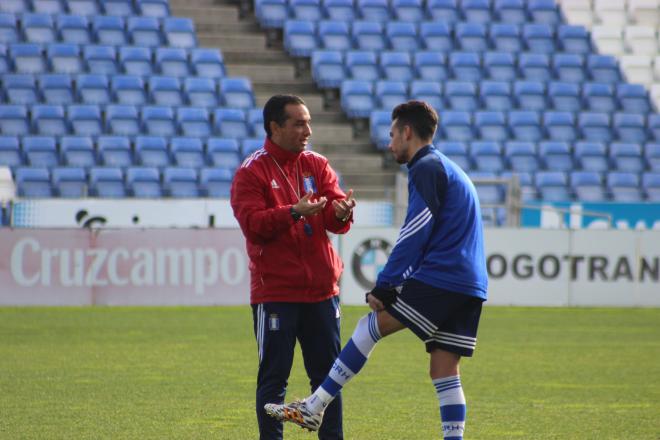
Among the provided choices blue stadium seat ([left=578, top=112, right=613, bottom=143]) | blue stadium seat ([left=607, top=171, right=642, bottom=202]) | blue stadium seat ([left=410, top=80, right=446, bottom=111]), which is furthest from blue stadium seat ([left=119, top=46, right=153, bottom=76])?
blue stadium seat ([left=607, top=171, right=642, bottom=202])

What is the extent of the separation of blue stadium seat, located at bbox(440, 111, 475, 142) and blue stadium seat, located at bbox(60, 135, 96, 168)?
7.67m

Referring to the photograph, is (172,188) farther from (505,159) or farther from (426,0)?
(426,0)

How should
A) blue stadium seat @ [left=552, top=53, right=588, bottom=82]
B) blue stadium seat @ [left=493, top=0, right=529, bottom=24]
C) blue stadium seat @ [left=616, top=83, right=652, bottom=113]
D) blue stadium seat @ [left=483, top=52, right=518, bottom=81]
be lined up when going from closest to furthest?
blue stadium seat @ [left=483, top=52, right=518, bottom=81], blue stadium seat @ [left=616, top=83, right=652, bottom=113], blue stadium seat @ [left=552, top=53, right=588, bottom=82], blue stadium seat @ [left=493, top=0, right=529, bottom=24]

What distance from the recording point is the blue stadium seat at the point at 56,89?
22.9 meters

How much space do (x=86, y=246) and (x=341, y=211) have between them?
1197 cm

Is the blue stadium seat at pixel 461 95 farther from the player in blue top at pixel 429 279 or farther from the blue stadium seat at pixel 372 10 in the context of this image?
the player in blue top at pixel 429 279

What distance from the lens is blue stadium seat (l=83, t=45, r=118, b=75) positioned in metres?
23.8

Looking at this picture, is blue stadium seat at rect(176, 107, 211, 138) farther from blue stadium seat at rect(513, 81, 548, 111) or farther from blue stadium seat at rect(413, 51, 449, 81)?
blue stadium seat at rect(513, 81, 548, 111)

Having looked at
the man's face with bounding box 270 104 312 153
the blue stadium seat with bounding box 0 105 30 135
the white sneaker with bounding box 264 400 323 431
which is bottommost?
the white sneaker with bounding box 264 400 323 431

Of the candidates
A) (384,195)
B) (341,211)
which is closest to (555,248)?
(384,195)

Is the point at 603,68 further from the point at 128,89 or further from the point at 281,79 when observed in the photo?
the point at 128,89

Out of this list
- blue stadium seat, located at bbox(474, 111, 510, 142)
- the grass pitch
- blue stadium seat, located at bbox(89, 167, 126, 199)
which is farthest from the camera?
blue stadium seat, located at bbox(474, 111, 510, 142)

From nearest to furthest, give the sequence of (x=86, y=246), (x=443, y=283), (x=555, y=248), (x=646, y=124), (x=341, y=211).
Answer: (x=443, y=283) < (x=341, y=211) < (x=86, y=246) < (x=555, y=248) < (x=646, y=124)

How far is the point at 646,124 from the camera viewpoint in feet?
87.1
